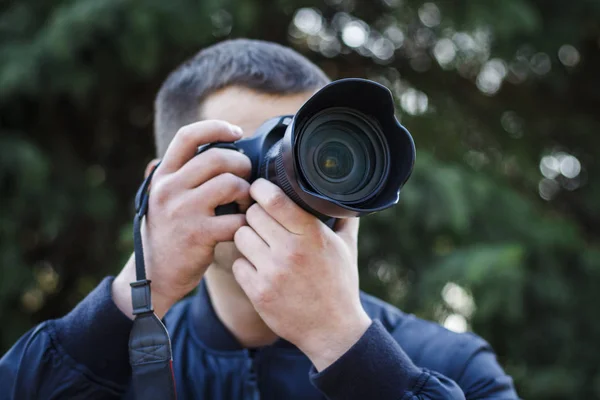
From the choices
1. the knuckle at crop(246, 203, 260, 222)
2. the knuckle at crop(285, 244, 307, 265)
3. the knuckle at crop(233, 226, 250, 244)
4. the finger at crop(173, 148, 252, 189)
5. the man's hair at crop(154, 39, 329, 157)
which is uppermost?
the man's hair at crop(154, 39, 329, 157)

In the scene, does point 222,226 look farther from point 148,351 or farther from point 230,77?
point 230,77

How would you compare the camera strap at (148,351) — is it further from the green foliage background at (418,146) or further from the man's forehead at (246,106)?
the green foliage background at (418,146)

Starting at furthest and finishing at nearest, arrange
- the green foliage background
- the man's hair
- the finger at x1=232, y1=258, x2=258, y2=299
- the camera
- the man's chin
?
the green foliage background
the man's hair
the man's chin
the finger at x1=232, y1=258, x2=258, y2=299
the camera

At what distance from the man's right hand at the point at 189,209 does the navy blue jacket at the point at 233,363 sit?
0.08m

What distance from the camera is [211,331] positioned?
1234 mm

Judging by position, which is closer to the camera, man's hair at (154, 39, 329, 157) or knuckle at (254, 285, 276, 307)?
knuckle at (254, 285, 276, 307)

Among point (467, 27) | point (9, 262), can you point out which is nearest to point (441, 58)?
point (467, 27)

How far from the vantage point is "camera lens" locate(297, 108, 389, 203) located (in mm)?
911

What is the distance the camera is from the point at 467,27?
2.24m

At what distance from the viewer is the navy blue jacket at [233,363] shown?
943 mm

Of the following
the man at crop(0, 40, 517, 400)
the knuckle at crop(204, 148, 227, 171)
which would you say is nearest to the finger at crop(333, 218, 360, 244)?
the man at crop(0, 40, 517, 400)

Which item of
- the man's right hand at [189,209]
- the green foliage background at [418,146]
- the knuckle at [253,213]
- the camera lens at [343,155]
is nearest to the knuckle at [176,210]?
the man's right hand at [189,209]

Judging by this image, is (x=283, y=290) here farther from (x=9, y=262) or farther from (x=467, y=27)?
(x=467, y=27)

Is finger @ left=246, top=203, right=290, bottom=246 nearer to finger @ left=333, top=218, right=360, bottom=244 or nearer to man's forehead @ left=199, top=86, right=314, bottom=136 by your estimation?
finger @ left=333, top=218, right=360, bottom=244
